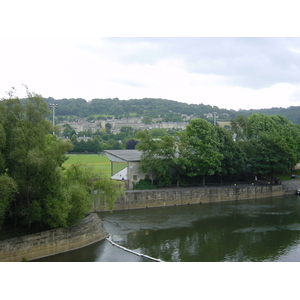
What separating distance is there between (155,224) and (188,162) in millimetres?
13132

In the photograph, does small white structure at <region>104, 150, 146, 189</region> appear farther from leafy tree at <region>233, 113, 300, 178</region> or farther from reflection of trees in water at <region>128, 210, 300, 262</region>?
leafy tree at <region>233, 113, 300, 178</region>

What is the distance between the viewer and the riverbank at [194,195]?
42344 mm

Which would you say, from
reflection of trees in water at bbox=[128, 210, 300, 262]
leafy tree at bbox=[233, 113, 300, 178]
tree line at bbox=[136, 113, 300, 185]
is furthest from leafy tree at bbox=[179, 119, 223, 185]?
reflection of trees in water at bbox=[128, 210, 300, 262]

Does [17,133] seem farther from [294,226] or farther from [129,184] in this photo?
[294,226]

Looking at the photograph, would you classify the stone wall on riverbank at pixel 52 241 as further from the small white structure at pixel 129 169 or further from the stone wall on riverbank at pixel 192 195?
the small white structure at pixel 129 169

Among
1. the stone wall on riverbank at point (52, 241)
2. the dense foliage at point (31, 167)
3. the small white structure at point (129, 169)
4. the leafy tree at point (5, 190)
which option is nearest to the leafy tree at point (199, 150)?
the small white structure at point (129, 169)

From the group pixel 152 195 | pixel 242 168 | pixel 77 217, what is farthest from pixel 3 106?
pixel 242 168

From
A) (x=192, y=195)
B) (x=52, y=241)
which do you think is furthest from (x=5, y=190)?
(x=192, y=195)

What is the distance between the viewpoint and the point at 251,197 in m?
50.9

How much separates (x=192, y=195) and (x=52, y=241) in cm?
2459

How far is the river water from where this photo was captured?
2616 centimetres

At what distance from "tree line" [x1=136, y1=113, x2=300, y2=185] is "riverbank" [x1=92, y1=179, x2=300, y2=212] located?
7.43ft

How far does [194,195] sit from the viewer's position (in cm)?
4659

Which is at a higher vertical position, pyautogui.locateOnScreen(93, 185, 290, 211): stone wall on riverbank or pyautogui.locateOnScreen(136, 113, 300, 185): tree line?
pyautogui.locateOnScreen(136, 113, 300, 185): tree line
